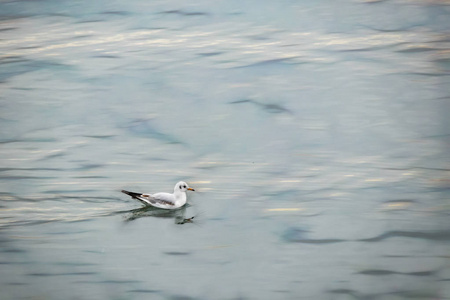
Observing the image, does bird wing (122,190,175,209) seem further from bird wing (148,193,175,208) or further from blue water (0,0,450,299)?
blue water (0,0,450,299)

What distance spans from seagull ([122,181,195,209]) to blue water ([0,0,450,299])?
97mm

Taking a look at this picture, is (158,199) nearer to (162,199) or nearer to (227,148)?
(162,199)

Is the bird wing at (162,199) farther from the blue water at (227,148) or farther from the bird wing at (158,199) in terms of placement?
the blue water at (227,148)

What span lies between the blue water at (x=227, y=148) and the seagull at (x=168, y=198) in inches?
3.8

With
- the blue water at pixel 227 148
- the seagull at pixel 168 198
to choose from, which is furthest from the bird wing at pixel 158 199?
the blue water at pixel 227 148

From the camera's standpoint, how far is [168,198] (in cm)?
571

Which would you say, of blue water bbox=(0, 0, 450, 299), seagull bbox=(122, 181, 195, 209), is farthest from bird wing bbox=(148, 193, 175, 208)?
blue water bbox=(0, 0, 450, 299)

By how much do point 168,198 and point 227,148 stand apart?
92cm

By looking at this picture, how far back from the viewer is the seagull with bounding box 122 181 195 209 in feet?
18.7

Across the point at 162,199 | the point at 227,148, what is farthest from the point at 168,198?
the point at 227,148

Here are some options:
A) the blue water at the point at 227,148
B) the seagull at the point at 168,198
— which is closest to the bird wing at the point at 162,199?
the seagull at the point at 168,198

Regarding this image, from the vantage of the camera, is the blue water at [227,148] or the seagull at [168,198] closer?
the blue water at [227,148]

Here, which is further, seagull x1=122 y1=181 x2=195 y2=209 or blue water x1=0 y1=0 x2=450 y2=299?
seagull x1=122 y1=181 x2=195 y2=209

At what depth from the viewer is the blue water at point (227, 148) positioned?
16.6ft
